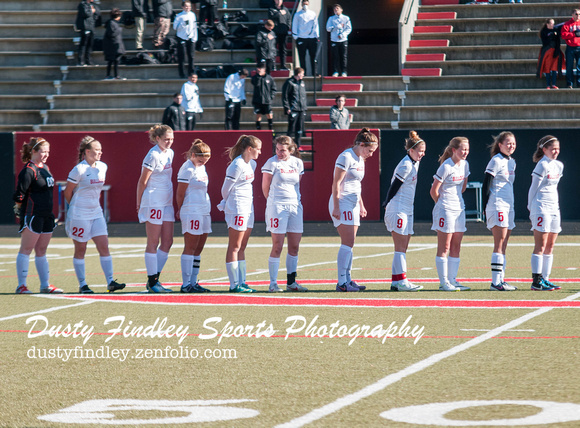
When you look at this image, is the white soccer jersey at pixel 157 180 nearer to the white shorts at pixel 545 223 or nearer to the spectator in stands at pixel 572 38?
the white shorts at pixel 545 223

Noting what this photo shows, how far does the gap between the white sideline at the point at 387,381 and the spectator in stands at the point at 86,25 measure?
21.4m

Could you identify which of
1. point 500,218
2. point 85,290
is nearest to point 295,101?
point 85,290

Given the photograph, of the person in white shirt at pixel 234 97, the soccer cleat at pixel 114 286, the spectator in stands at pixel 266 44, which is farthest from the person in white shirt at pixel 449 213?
the spectator in stands at pixel 266 44

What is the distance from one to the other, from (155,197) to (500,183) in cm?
410

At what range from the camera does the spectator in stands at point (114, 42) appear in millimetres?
25875

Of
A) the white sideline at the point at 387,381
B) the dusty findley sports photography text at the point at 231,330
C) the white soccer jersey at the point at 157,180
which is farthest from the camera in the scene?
the white soccer jersey at the point at 157,180

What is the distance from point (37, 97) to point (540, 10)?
51.2 ft

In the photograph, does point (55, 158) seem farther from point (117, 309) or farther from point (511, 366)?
point (511, 366)

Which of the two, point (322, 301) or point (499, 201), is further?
point (499, 201)

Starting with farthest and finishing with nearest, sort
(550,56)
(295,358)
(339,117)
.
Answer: (550,56)
(339,117)
(295,358)

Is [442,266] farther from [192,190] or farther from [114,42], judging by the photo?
[114,42]

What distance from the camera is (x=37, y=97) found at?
2733 cm

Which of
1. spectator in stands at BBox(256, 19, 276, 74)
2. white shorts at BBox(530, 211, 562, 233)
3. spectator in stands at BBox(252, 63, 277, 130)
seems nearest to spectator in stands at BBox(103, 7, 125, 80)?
spectator in stands at BBox(256, 19, 276, 74)

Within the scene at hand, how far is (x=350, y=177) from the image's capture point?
1060 cm
